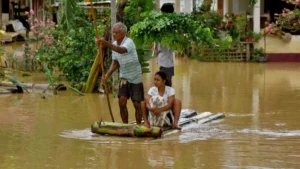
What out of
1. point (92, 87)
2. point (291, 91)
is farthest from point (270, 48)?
point (92, 87)

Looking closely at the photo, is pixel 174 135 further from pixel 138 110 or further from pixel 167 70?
pixel 167 70

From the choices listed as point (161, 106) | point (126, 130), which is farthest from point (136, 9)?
point (126, 130)

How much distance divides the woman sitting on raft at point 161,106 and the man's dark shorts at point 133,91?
0.62 ft

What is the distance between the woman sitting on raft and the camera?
8555mm

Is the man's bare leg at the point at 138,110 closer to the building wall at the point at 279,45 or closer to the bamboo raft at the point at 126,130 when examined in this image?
the bamboo raft at the point at 126,130

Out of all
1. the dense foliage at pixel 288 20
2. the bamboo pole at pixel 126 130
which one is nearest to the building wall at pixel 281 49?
the dense foliage at pixel 288 20

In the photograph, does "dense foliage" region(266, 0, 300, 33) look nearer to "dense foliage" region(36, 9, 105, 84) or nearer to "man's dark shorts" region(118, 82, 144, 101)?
"dense foliage" region(36, 9, 105, 84)

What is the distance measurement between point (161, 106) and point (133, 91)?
1.68ft

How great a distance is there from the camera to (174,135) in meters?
8.46

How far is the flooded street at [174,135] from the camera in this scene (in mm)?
7074

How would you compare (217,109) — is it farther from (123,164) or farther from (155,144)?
(123,164)

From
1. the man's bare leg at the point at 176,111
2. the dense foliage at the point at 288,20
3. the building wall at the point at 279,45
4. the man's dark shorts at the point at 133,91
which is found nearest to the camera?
the man's bare leg at the point at 176,111

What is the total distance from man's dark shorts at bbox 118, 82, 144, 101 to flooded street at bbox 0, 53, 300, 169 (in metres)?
0.77

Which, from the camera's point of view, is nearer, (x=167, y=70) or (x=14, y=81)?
(x=167, y=70)
